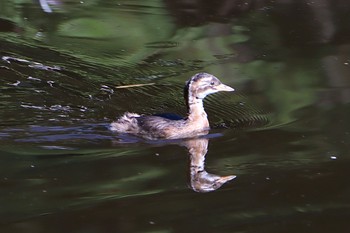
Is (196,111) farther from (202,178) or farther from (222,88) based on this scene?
(202,178)

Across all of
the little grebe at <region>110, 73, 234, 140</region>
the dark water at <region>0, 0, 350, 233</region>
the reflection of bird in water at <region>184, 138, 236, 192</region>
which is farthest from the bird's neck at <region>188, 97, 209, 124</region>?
the reflection of bird in water at <region>184, 138, 236, 192</region>

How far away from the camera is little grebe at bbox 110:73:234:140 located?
9.00 m

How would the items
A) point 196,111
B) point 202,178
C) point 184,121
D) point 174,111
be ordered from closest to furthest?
1. point 202,178
2. point 184,121
3. point 196,111
4. point 174,111

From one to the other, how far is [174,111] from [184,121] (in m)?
0.94

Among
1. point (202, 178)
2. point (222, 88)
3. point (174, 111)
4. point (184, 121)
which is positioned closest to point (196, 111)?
point (184, 121)

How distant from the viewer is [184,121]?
9.30m

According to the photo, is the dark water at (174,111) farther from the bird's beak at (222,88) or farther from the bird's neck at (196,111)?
the bird's beak at (222,88)

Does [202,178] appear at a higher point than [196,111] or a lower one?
higher

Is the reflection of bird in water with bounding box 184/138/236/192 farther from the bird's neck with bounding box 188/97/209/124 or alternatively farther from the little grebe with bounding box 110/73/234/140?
the bird's neck with bounding box 188/97/209/124

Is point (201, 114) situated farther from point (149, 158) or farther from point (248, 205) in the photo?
point (248, 205)

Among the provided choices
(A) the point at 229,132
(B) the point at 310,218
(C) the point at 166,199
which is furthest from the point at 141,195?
(A) the point at 229,132

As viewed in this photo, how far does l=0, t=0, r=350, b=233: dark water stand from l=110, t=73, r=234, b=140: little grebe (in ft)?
0.59

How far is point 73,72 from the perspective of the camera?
1085 cm

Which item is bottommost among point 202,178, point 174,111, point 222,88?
point 174,111
